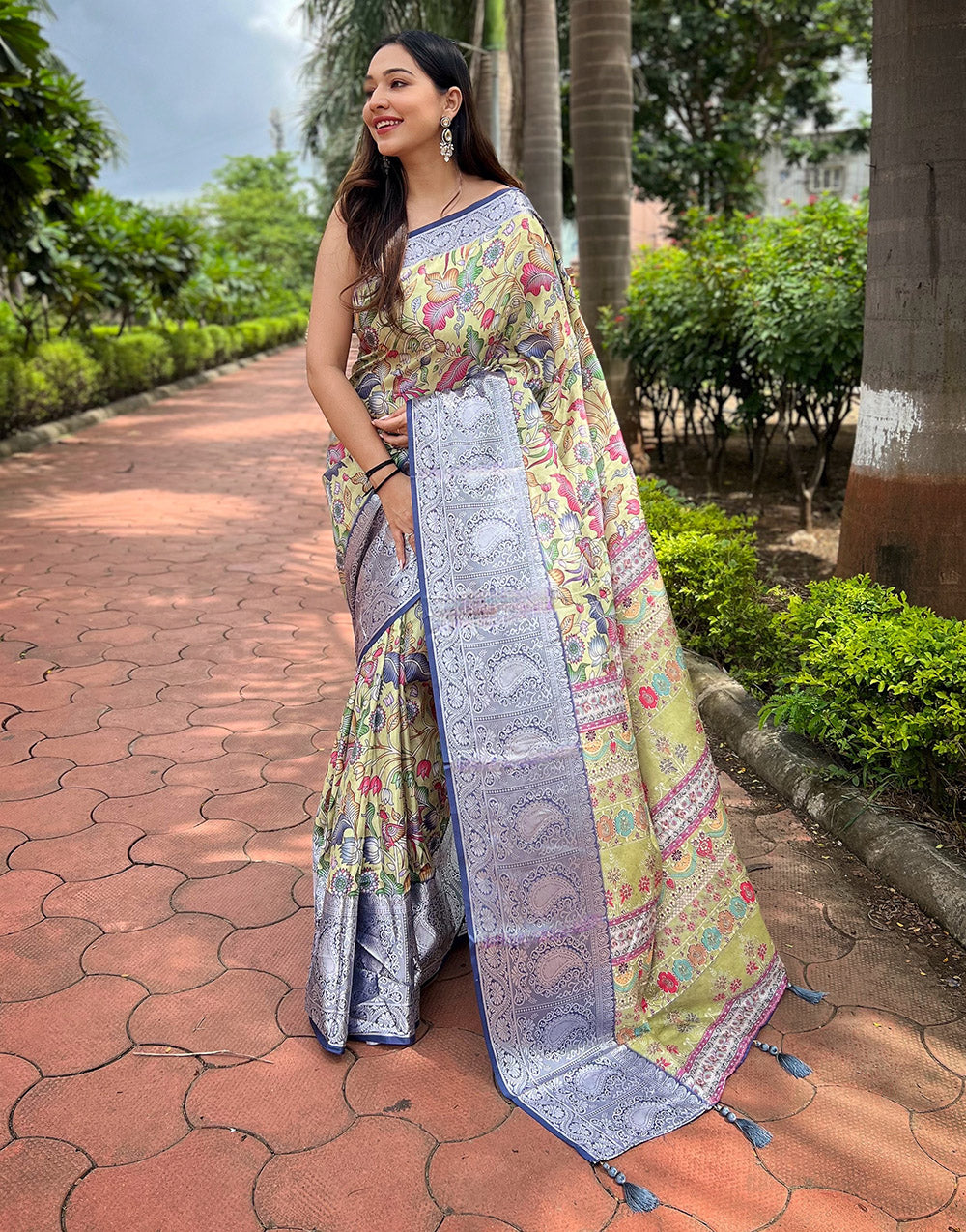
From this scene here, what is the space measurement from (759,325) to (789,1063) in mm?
4357

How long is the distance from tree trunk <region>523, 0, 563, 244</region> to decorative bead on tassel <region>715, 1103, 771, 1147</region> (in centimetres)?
795

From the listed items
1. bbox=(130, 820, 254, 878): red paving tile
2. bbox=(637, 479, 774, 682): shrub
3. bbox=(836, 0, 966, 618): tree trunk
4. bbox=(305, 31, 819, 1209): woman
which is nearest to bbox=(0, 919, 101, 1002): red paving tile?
bbox=(130, 820, 254, 878): red paving tile

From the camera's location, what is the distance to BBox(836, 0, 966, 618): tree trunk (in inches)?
123

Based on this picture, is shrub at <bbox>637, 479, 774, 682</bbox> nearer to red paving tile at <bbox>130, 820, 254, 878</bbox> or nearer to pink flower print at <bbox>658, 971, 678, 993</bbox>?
pink flower print at <bbox>658, 971, 678, 993</bbox>

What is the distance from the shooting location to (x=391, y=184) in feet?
6.73

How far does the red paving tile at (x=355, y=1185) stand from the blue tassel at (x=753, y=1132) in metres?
0.55

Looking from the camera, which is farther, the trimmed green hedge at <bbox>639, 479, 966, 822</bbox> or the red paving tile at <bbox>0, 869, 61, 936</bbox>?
the trimmed green hedge at <bbox>639, 479, 966, 822</bbox>

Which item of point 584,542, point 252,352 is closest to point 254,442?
point 584,542

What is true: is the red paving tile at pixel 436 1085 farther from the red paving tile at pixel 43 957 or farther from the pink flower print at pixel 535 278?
the pink flower print at pixel 535 278

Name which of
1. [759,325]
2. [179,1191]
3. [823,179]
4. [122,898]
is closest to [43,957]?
[122,898]

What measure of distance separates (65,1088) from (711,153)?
1817 centimetres

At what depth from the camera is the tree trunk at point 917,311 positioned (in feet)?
10.2

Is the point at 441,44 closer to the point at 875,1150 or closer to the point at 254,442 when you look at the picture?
the point at 875,1150

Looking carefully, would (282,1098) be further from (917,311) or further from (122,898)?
(917,311)
